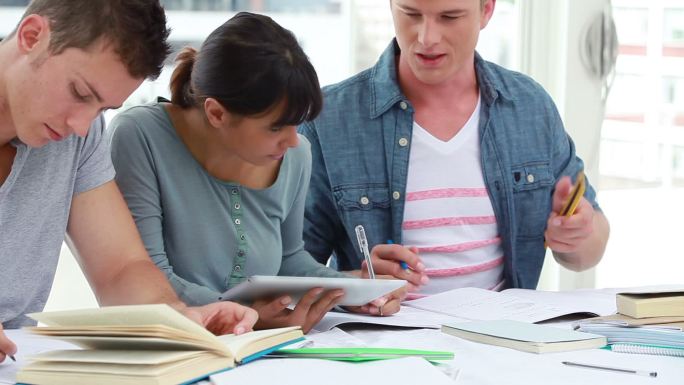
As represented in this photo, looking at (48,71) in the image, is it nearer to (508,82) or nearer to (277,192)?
(277,192)

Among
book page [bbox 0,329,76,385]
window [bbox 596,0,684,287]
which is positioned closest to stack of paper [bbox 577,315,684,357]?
book page [bbox 0,329,76,385]

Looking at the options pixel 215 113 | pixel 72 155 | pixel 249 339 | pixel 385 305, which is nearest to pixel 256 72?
pixel 215 113

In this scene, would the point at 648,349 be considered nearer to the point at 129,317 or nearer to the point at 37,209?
the point at 129,317

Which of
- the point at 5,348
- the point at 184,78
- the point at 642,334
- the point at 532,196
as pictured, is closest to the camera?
the point at 5,348

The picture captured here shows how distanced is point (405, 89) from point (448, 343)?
3.06 feet

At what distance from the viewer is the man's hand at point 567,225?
2.05 m

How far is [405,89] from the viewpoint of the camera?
2352 mm

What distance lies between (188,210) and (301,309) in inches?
14.2

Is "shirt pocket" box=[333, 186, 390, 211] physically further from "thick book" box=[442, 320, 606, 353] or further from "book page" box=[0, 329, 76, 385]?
"book page" box=[0, 329, 76, 385]

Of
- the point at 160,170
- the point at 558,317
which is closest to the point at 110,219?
the point at 160,170

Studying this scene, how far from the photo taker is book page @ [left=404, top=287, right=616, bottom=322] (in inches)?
68.9

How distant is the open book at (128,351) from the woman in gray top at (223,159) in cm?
44

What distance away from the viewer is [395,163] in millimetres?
2250

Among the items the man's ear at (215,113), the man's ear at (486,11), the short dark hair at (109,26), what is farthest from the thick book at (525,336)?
the man's ear at (486,11)
